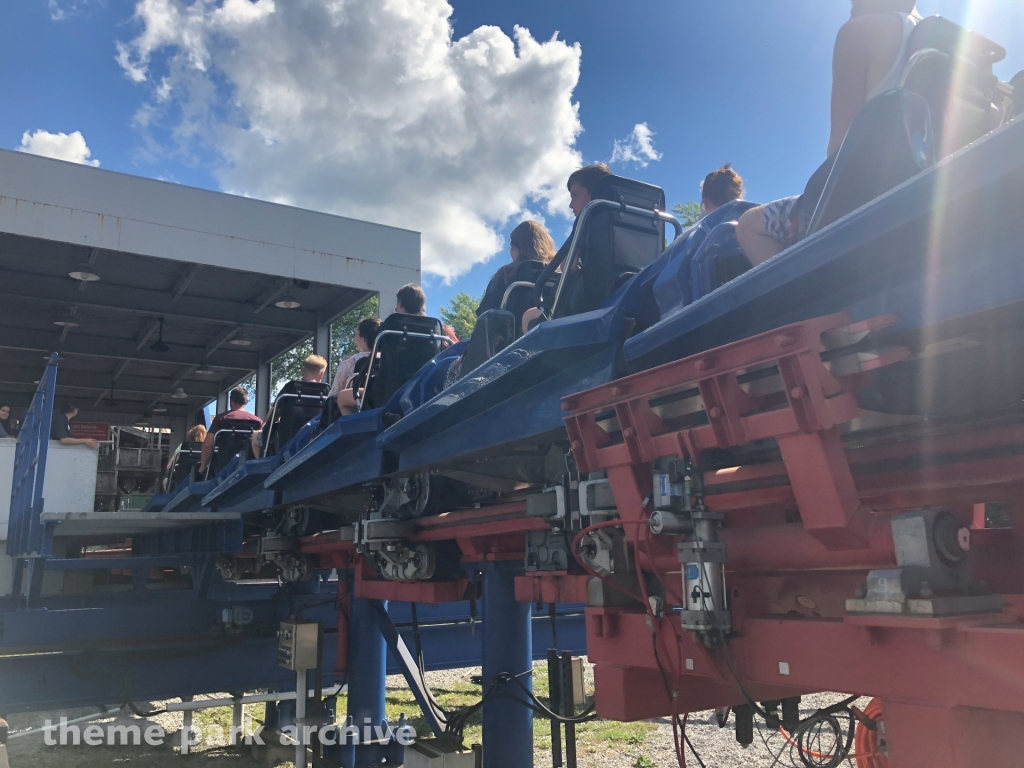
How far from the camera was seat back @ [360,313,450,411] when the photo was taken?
405 cm

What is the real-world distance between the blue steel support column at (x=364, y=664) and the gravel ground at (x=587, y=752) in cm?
185

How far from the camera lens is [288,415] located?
5.71m

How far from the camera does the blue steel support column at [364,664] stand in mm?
4973

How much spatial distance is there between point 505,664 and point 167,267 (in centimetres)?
821

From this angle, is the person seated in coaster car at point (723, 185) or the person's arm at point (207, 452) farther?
the person's arm at point (207, 452)

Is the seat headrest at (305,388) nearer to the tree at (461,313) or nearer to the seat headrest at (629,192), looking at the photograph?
the seat headrest at (629,192)

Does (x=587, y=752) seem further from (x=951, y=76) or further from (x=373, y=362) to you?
(x=951, y=76)

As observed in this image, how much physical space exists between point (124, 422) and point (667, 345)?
67.1 feet

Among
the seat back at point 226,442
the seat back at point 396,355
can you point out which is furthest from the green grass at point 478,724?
the seat back at point 396,355

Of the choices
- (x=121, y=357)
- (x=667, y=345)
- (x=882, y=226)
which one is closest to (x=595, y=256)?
(x=667, y=345)

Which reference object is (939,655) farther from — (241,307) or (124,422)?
(124,422)

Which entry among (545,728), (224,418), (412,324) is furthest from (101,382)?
A: (412,324)

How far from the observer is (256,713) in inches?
342

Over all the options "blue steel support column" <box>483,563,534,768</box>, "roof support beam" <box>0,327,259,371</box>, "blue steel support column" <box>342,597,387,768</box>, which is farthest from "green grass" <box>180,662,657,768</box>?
"roof support beam" <box>0,327,259,371</box>
